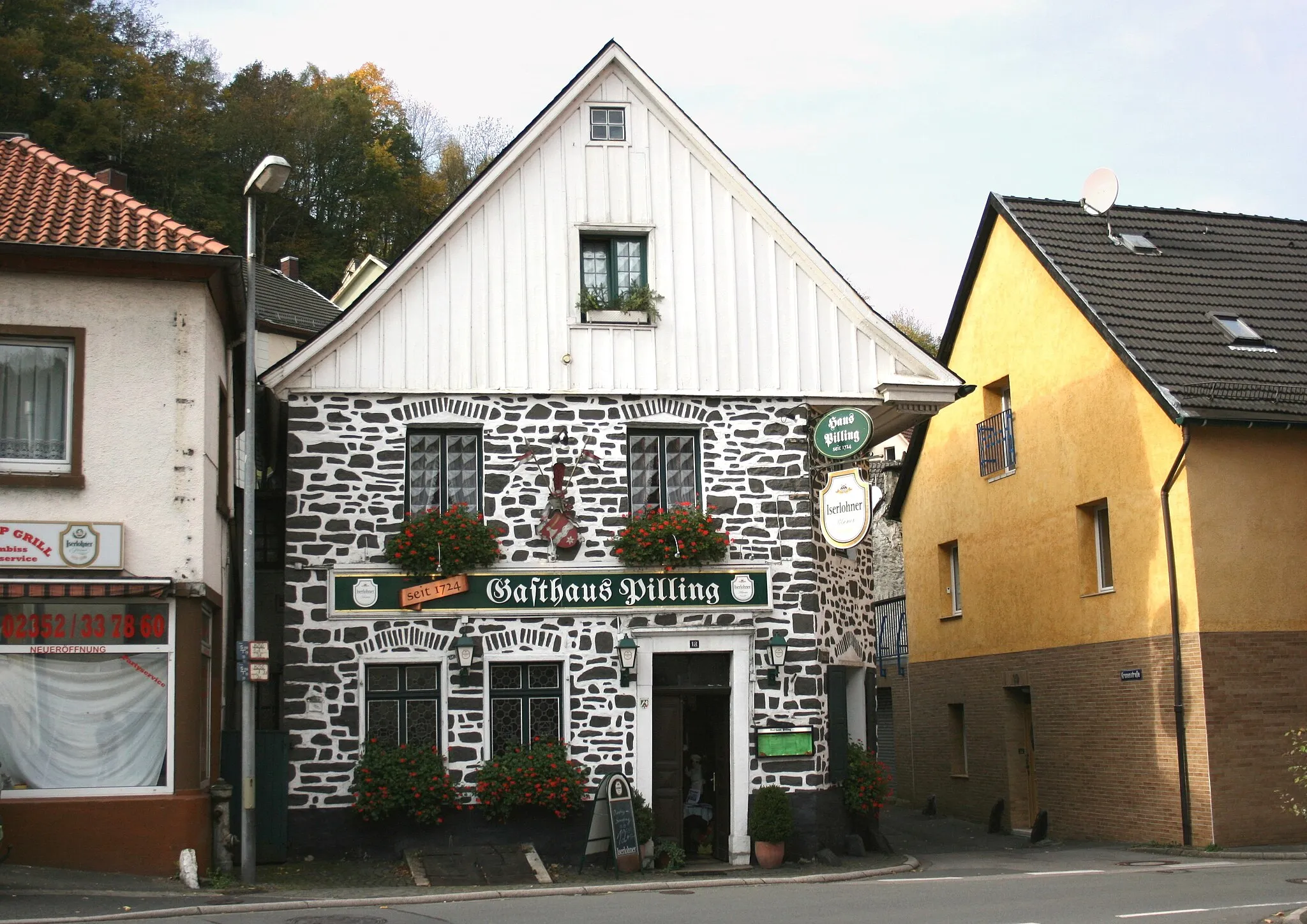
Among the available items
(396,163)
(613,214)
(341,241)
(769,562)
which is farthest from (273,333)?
(396,163)

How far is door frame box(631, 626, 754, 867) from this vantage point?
1795 centimetres

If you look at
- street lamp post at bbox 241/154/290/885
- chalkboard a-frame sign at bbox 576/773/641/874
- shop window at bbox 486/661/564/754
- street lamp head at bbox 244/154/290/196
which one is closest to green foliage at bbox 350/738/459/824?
shop window at bbox 486/661/564/754

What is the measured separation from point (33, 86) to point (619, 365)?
96.8 ft

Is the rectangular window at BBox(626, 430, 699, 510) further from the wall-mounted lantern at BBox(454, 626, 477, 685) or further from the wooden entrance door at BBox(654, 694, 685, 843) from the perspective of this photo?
the wall-mounted lantern at BBox(454, 626, 477, 685)

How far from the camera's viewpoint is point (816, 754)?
18.4 m

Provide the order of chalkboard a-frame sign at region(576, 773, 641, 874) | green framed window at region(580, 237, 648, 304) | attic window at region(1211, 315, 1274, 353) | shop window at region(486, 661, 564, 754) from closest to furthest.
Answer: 1. chalkboard a-frame sign at region(576, 773, 641, 874)
2. shop window at region(486, 661, 564, 754)
3. green framed window at region(580, 237, 648, 304)
4. attic window at region(1211, 315, 1274, 353)

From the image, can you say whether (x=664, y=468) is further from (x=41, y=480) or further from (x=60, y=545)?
(x=41, y=480)

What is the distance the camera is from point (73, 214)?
53.5ft

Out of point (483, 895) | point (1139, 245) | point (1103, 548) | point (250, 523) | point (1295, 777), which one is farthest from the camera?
point (1139, 245)

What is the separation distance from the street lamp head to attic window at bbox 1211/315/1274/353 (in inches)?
527

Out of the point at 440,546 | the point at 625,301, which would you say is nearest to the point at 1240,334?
the point at 625,301

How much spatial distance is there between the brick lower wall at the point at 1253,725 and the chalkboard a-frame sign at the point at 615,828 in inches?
297

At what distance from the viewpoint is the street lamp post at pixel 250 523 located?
1530cm

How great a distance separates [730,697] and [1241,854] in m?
6.52
